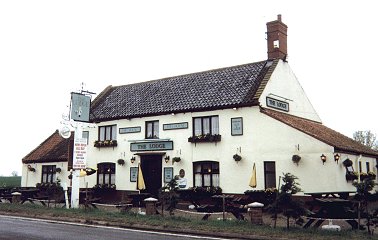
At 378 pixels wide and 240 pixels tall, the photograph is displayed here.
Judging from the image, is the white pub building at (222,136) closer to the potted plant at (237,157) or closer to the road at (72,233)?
the potted plant at (237,157)

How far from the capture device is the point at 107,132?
1094 inches

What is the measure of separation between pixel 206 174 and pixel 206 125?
283 cm

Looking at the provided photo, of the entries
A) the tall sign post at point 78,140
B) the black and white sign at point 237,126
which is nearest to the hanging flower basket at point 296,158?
the black and white sign at point 237,126

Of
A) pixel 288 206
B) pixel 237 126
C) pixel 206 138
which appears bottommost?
pixel 288 206

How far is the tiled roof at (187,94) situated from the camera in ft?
75.7

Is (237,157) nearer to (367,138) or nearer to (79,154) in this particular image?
(79,154)

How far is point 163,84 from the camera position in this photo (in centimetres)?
2881

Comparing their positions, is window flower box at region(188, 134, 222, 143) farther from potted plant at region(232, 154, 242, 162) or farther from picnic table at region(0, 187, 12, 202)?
picnic table at region(0, 187, 12, 202)

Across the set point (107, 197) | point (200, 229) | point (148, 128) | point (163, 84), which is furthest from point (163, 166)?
point (200, 229)

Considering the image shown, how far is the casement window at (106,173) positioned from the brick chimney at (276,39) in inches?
502

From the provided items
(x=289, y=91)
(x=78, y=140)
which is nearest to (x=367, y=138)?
(x=289, y=91)

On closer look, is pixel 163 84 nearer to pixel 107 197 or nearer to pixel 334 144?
pixel 107 197

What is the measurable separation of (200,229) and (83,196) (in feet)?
45.9

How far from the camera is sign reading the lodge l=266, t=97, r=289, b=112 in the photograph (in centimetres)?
2279
